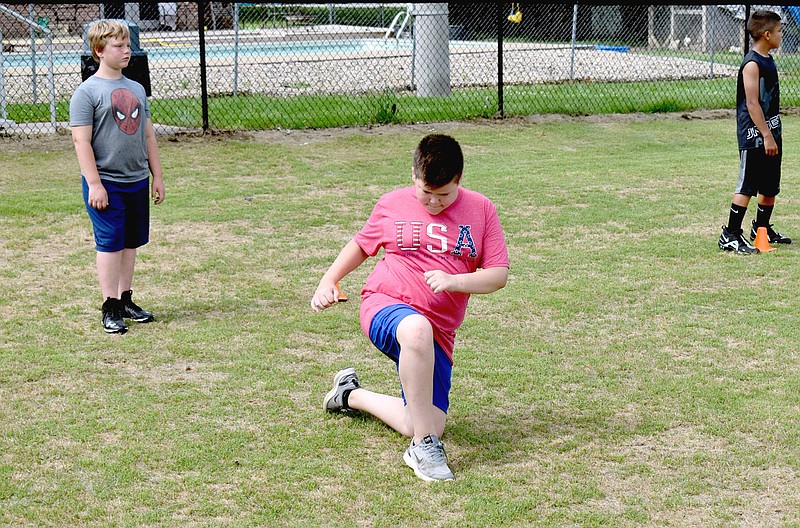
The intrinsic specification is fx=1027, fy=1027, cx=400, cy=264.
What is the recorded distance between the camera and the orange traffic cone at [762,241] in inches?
277

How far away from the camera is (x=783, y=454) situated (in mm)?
3934

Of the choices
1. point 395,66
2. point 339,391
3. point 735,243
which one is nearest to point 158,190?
point 339,391

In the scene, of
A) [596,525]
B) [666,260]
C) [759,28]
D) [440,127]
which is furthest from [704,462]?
[440,127]

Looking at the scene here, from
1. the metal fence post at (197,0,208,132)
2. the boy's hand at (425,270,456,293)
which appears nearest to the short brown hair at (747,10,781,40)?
the boy's hand at (425,270,456,293)

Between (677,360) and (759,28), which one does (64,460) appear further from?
(759,28)

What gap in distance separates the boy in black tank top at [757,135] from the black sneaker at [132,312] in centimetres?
389

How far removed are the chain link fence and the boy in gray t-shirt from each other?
4394 mm

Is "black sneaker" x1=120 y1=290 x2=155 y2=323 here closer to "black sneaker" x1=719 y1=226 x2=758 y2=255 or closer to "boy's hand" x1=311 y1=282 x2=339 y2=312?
"boy's hand" x1=311 y1=282 x2=339 y2=312

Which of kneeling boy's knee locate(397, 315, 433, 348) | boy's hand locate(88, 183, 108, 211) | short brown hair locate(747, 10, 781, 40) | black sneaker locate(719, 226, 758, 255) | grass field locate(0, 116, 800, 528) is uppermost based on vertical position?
short brown hair locate(747, 10, 781, 40)

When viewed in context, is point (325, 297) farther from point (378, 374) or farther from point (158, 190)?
point (158, 190)

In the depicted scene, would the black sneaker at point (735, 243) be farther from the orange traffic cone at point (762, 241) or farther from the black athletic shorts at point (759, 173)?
the black athletic shorts at point (759, 173)

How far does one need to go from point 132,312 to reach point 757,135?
169 inches

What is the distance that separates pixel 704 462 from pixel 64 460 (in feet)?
7.96

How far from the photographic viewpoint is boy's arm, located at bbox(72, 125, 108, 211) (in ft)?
17.4
